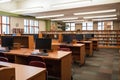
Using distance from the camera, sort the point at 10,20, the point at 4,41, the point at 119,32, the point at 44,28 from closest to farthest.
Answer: the point at 4,41 → the point at 10,20 → the point at 119,32 → the point at 44,28

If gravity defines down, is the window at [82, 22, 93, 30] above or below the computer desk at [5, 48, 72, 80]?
above

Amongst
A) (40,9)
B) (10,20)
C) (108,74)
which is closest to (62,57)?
(108,74)

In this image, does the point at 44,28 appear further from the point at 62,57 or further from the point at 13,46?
the point at 62,57

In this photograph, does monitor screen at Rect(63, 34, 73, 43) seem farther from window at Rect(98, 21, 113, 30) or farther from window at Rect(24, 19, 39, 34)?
window at Rect(98, 21, 113, 30)

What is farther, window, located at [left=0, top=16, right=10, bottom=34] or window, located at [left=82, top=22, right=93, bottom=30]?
window, located at [left=82, top=22, right=93, bottom=30]

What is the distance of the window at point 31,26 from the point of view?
37.2ft

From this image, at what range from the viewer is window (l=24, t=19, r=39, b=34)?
446 inches

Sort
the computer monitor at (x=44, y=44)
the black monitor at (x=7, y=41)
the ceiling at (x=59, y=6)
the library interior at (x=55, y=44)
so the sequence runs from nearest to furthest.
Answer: the library interior at (x=55, y=44) < the computer monitor at (x=44, y=44) < the black monitor at (x=7, y=41) < the ceiling at (x=59, y=6)

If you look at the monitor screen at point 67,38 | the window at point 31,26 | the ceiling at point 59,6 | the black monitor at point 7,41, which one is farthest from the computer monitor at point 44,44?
the window at point 31,26

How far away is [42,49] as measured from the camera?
3.54 meters

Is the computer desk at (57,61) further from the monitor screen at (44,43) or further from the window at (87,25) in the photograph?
the window at (87,25)

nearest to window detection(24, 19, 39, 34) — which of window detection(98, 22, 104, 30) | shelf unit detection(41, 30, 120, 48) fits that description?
shelf unit detection(41, 30, 120, 48)

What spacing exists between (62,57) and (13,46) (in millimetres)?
2006

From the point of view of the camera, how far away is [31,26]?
1211cm
